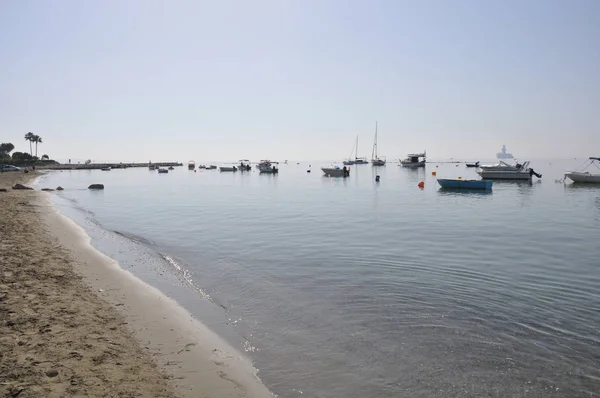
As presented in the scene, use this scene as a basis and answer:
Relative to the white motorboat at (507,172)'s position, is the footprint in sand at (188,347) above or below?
below

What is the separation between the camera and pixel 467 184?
5944 centimetres

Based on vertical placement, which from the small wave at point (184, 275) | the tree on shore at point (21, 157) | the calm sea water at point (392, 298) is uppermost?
the tree on shore at point (21, 157)

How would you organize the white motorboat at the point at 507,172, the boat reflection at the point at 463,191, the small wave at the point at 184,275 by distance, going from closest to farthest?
the small wave at the point at 184,275 < the boat reflection at the point at 463,191 < the white motorboat at the point at 507,172

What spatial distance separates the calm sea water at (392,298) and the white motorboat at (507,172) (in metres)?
59.1

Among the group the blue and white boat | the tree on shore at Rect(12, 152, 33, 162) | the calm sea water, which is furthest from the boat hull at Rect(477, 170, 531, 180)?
the tree on shore at Rect(12, 152, 33, 162)

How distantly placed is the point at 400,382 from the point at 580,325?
19.8ft

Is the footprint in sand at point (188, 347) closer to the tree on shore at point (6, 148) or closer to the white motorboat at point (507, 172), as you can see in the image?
the white motorboat at point (507, 172)

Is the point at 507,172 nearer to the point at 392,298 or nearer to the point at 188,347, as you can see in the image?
the point at 392,298

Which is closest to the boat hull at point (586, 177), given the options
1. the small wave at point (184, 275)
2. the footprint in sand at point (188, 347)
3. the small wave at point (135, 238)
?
the small wave at point (135, 238)

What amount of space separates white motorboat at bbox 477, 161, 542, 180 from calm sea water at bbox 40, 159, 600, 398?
194 ft

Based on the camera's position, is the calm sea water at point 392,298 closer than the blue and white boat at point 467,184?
Yes

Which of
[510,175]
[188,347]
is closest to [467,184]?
[510,175]

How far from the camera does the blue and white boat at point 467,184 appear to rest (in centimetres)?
5797

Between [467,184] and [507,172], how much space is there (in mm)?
27451
